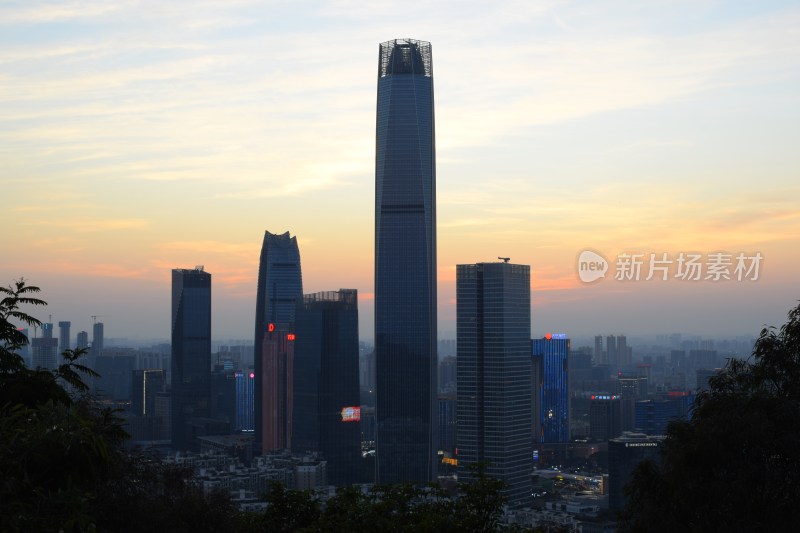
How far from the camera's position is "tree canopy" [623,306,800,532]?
12.4 meters

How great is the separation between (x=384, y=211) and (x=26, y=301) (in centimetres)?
9067

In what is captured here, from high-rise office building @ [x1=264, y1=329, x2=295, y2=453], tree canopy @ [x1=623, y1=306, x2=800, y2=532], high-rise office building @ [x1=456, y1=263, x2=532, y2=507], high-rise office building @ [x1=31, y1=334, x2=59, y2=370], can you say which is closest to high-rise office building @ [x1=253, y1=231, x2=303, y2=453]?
high-rise office building @ [x1=264, y1=329, x2=295, y2=453]

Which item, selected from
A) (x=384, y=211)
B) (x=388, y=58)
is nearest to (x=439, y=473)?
(x=384, y=211)

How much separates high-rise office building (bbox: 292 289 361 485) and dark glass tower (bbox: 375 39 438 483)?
1722cm

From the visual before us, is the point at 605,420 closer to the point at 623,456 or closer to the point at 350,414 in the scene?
the point at 350,414

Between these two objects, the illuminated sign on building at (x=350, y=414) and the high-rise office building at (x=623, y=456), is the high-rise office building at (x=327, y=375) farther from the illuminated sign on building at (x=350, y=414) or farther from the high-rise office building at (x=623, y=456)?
the high-rise office building at (x=623, y=456)

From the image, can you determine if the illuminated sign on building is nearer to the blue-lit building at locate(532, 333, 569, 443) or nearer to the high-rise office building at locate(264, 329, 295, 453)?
the high-rise office building at locate(264, 329, 295, 453)

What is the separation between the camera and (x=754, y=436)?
12266 mm

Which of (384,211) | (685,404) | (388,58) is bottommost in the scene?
(685,404)

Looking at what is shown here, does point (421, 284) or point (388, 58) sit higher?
point (388, 58)

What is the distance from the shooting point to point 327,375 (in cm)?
13262

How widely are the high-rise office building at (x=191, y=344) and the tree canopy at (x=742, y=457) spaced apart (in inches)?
5895

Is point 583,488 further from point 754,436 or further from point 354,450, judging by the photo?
point 754,436

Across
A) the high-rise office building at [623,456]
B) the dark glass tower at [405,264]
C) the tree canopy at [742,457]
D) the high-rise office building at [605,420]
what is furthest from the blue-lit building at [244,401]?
the tree canopy at [742,457]
